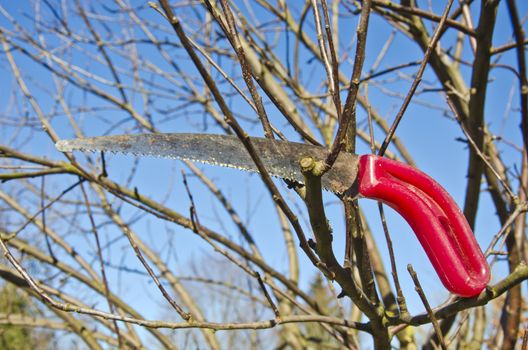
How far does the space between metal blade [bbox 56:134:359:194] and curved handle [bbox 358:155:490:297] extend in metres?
0.05

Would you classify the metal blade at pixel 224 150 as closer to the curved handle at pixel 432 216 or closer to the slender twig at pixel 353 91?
the curved handle at pixel 432 216

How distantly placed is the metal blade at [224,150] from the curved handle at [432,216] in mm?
46

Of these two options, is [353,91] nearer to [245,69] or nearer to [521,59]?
[245,69]

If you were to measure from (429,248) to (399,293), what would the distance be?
4.7 inches

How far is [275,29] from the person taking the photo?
3.68 metres

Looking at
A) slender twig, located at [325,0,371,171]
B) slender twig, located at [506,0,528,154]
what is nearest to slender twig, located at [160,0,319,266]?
slender twig, located at [325,0,371,171]

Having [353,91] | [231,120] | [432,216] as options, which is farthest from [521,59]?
[231,120]

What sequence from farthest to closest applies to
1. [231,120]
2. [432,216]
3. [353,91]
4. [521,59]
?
[521,59]
[432,216]
[353,91]
[231,120]

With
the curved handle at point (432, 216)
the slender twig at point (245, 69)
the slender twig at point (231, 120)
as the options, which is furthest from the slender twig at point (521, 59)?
the slender twig at point (231, 120)

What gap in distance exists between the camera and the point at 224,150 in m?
1.13

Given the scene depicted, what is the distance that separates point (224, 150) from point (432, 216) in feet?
1.47

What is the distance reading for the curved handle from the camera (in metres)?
1.10

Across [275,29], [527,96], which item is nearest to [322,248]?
[527,96]

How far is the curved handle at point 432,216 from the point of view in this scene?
1.10m
